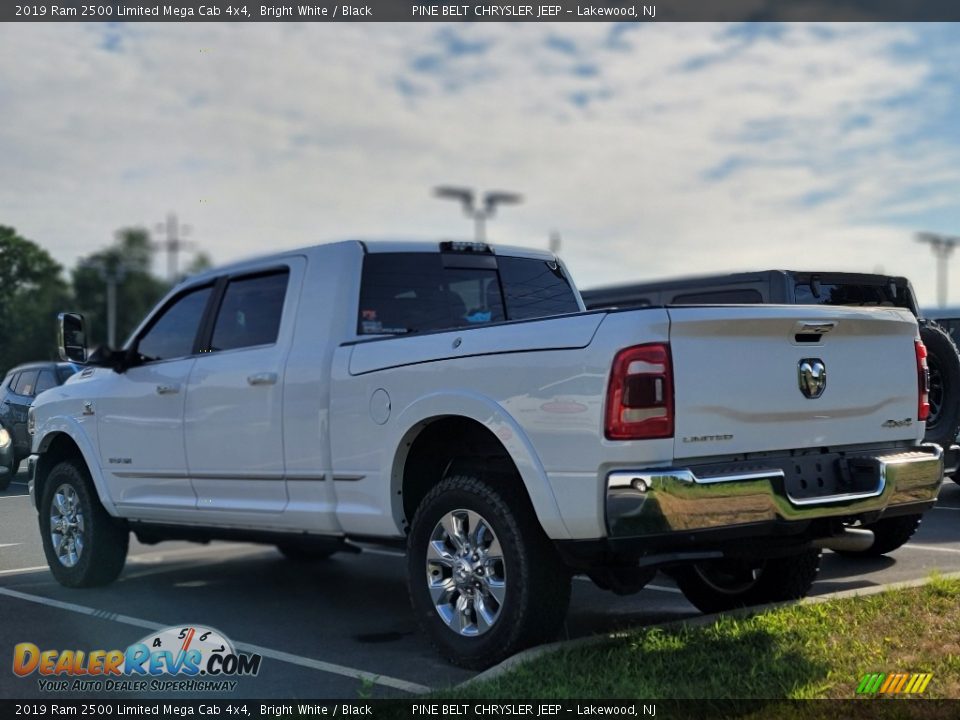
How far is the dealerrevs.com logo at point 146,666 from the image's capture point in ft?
16.3

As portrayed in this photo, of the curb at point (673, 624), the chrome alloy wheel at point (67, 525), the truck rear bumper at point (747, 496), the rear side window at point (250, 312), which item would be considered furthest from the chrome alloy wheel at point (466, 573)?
the chrome alloy wheel at point (67, 525)

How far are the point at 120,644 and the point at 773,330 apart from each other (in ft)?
11.6

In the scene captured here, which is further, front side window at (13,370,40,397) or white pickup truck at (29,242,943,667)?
front side window at (13,370,40,397)

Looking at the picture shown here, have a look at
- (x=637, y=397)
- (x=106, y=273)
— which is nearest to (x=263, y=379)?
(x=637, y=397)

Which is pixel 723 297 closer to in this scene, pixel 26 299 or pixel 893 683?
pixel 893 683

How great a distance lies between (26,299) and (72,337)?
700 mm

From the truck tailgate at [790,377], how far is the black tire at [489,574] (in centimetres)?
81

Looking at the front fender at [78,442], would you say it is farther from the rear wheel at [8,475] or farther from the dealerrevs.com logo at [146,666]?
the dealerrevs.com logo at [146,666]

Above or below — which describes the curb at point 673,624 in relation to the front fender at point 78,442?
below

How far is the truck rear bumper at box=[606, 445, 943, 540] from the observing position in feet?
14.5

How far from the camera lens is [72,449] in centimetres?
771

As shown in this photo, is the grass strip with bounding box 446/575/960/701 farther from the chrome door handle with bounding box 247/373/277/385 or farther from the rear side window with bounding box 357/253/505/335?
the chrome door handle with bounding box 247/373/277/385

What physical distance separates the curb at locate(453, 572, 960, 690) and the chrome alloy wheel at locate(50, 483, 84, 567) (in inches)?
142

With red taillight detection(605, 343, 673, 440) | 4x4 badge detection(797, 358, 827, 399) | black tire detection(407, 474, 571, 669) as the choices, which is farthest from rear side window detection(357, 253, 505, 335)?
4x4 badge detection(797, 358, 827, 399)
